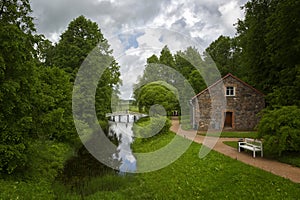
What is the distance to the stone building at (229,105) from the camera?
24719mm

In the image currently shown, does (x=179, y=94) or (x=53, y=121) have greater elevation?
(x=179, y=94)

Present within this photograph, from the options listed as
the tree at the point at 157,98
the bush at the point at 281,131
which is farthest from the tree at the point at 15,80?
the tree at the point at 157,98

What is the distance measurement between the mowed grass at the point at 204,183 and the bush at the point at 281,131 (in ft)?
6.65

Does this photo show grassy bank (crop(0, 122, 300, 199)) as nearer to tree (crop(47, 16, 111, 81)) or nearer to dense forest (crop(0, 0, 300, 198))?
dense forest (crop(0, 0, 300, 198))

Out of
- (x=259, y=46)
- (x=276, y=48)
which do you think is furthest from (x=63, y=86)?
(x=259, y=46)

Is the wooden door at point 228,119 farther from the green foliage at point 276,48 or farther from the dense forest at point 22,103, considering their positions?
the dense forest at point 22,103

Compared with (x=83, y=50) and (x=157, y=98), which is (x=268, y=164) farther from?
(x=157, y=98)

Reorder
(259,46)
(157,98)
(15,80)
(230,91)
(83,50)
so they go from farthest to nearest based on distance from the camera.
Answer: (157,98), (230,91), (83,50), (259,46), (15,80)

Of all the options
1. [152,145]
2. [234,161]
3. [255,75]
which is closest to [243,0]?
[255,75]

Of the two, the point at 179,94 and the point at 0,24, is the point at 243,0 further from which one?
the point at 0,24

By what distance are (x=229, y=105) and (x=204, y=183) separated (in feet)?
55.2

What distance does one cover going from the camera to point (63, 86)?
16.9 meters

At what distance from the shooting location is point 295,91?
15305 millimetres

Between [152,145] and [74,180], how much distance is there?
27.8 ft
